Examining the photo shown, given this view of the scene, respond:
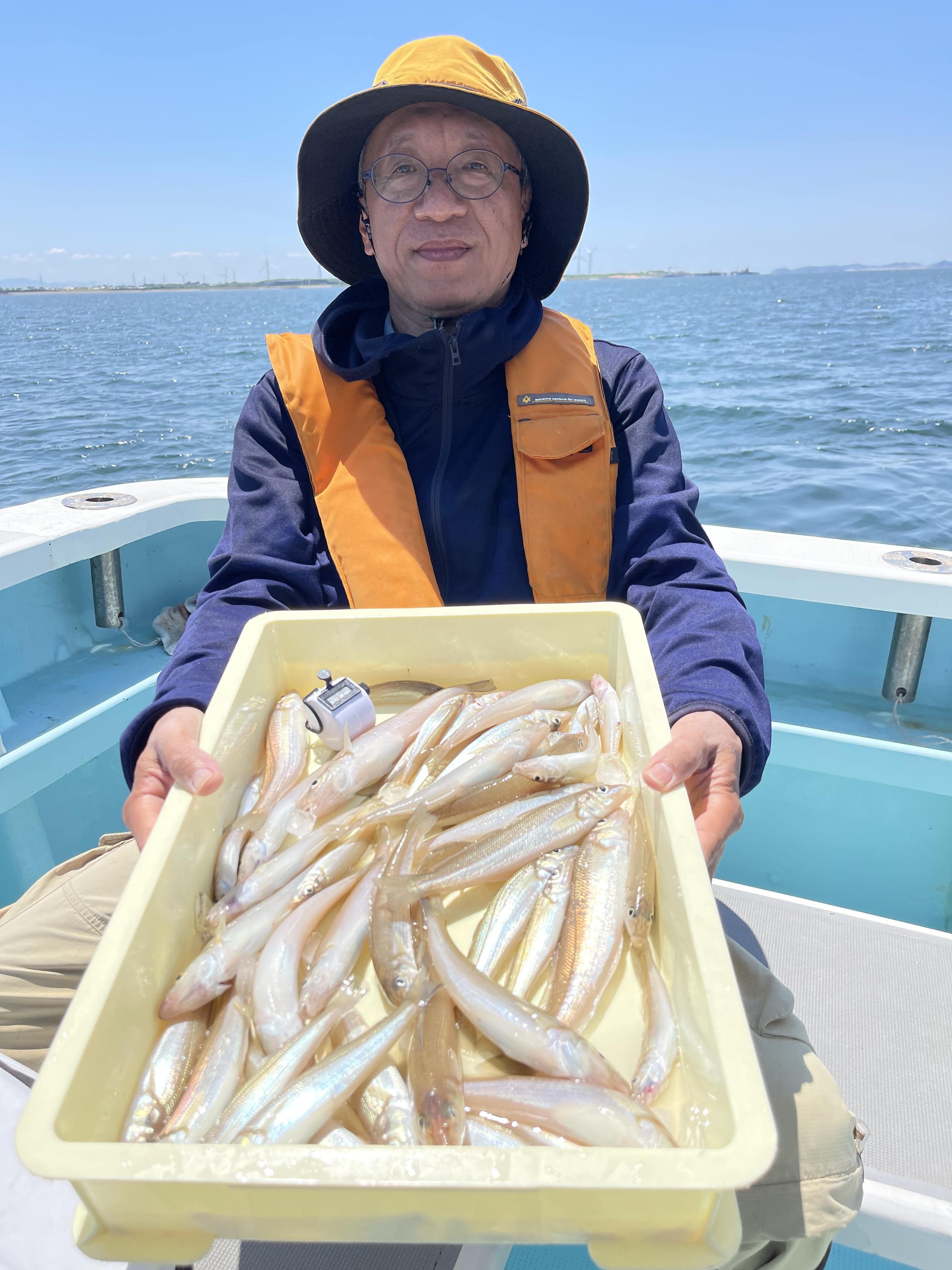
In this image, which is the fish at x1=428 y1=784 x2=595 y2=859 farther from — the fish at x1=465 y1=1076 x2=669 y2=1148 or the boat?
the boat

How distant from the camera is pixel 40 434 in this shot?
14008 mm

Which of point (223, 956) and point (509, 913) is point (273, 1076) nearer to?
point (223, 956)

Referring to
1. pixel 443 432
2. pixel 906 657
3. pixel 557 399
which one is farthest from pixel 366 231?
pixel 906 657

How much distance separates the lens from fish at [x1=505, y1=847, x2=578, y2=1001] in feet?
3.76

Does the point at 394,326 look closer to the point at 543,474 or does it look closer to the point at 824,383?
the point at 543,474

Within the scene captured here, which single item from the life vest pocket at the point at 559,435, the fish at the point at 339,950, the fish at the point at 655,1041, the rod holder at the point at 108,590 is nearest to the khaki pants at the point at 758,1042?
the fish at the point at 655,1041

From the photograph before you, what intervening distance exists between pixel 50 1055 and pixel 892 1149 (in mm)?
1642

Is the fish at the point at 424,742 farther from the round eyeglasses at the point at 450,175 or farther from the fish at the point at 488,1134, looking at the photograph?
the round eyeglasses at the point at 450,175

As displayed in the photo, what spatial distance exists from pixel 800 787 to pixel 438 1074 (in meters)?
2.40

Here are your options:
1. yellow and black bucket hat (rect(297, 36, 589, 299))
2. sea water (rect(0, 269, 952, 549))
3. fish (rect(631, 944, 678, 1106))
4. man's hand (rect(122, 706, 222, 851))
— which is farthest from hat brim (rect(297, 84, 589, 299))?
sea water (rect(0, 269, 952, 549))

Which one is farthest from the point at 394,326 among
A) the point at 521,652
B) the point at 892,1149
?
the point at 892,1149

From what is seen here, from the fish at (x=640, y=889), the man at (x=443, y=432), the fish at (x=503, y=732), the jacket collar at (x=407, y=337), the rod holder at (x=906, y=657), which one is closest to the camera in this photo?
the fish at (x=640, y=889)

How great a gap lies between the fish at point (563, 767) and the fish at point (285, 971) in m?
0.36

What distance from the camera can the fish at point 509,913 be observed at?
3.85 feet
